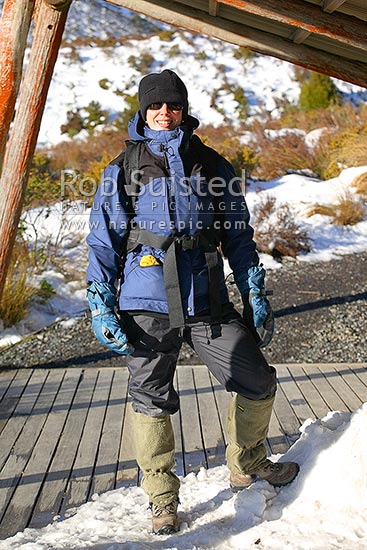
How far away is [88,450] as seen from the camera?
369cm

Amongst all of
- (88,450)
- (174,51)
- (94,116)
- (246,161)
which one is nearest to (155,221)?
(88,450)

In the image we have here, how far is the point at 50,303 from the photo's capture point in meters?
6.54

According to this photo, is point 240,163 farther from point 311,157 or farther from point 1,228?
point 1,228

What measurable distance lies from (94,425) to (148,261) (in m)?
1.65

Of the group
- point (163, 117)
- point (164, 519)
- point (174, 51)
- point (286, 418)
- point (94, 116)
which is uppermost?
point (174, 51)

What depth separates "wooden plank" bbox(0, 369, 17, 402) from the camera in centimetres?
452

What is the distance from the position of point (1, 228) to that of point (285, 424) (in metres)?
2.02

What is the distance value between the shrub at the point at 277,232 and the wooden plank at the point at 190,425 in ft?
10.9

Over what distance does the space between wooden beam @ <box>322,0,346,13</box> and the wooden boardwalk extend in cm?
220

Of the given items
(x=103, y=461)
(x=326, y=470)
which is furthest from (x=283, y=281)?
(x=326, y=470)

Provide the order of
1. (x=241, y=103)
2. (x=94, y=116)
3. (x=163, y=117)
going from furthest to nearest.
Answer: (x=241, y=103)
(x=94, y=116)
(x=163, y=117)

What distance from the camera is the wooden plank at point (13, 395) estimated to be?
4.11 meters

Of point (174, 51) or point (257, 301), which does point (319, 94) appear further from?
point (257, 301)

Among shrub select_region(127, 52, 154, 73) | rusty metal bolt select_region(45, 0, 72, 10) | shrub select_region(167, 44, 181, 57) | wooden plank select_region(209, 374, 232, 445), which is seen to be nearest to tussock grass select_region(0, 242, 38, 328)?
wooden plank select_region(209, 374, 232, 445)
